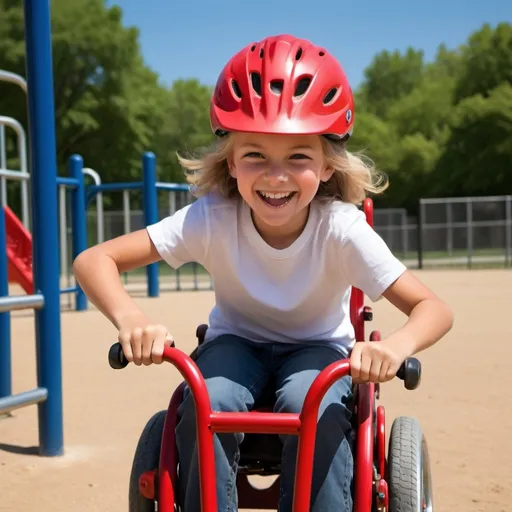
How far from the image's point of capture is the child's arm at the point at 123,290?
1.94m

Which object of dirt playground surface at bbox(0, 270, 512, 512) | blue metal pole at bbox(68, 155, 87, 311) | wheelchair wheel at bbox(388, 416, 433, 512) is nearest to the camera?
wheelchair wheel at bbox(388, 416, 433, 512)

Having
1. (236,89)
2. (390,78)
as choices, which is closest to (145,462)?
(236,89)

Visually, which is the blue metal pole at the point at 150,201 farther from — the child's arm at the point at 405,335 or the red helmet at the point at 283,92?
the child's arm at the point at 405,335

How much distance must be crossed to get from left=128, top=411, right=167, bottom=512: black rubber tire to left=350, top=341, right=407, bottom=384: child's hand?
0.64 m

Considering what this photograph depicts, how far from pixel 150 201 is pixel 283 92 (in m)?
9.26

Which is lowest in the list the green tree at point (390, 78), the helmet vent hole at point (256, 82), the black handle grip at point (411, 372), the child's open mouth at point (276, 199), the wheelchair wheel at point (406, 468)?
the wheelchair wheel at point (406, 468)

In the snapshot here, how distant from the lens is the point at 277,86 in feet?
7.34

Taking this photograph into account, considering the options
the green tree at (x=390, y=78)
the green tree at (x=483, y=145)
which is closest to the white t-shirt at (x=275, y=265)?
the green tree at (x=483, y=145)

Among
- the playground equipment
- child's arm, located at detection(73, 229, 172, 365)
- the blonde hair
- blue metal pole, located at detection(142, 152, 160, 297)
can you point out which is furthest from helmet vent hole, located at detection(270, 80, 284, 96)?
blue metal pole, located at detection(142, 152, 160, 297)

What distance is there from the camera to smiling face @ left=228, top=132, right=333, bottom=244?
2.22m

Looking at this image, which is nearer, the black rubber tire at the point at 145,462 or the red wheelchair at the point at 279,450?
the red wheelchair at the point at 279,450

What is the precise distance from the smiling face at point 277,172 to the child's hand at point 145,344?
0.50 m

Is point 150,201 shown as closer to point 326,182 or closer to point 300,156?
point 326,182

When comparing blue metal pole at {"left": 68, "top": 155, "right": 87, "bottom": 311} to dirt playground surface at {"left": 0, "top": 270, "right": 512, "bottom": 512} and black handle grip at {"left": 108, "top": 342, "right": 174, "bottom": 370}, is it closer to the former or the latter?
dirt playground surface at {"left": 0, "top": 270, "right": 512, "bottom": 512}
